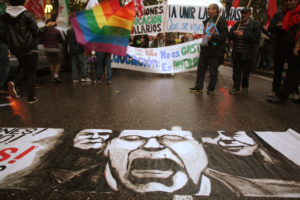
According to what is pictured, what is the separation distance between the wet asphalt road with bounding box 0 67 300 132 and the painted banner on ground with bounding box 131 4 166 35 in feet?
11.3

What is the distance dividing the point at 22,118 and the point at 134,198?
2578 mm

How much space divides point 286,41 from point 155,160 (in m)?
3.88

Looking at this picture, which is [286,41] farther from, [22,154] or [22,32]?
[22,32]

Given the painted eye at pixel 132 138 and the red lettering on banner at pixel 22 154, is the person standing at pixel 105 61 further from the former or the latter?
the red lettering on banner at pixel 22 154

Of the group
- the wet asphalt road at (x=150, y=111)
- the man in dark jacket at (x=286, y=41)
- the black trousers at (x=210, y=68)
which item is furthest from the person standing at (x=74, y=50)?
the man in dark jacket at (x=286, y=41)

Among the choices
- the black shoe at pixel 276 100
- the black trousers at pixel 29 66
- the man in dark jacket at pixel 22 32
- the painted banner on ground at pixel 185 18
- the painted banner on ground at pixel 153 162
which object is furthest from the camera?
the painted banner on ground at pixel 185 18

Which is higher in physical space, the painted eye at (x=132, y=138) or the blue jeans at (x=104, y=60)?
the blue jeans at (x=104, y=60)

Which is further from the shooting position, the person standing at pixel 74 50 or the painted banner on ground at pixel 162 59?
the painted banner on ground at pixel 162 59

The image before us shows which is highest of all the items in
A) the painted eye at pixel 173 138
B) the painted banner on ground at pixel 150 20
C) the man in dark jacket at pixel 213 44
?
the painted banner on ground at pixel 150 20

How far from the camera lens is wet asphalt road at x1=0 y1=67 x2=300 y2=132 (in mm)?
3096

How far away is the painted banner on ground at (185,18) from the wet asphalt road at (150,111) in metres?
3.48

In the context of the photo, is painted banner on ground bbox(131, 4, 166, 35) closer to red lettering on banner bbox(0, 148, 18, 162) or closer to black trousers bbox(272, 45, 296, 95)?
black trousers bbox(272, 45, 296, 95)

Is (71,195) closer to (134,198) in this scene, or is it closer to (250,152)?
(134,198)

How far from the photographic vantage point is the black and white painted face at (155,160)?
171cm
